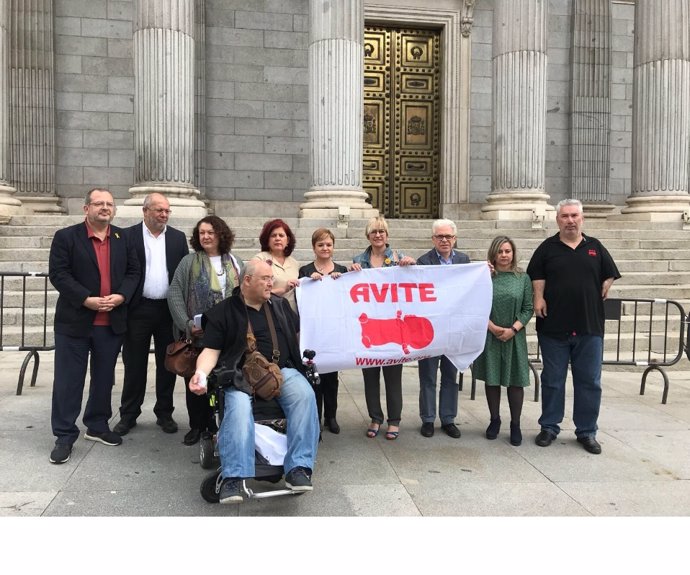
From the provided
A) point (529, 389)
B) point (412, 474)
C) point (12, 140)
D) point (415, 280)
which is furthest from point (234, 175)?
point (412, 474)

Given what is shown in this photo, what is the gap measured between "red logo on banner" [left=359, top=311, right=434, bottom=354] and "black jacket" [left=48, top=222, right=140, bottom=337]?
6.55 feet

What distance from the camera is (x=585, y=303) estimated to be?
602 centimetres

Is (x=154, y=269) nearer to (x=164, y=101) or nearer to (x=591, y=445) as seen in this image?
(x=591, y=445)

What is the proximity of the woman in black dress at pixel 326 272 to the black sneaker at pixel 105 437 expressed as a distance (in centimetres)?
170

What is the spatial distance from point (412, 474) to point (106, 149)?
1351 centimetres

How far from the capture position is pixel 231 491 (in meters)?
4.32

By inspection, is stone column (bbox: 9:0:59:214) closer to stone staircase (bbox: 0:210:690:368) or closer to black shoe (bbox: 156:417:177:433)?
stone staircase (bbox: 0:210:690:368)

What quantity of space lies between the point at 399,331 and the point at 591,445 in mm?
1898

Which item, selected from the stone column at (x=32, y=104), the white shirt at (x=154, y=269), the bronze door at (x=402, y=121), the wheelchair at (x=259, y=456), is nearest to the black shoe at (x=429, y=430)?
the wheelchair at (x=259, y=456)

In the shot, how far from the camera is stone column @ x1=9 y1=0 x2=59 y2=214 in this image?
15.6 m

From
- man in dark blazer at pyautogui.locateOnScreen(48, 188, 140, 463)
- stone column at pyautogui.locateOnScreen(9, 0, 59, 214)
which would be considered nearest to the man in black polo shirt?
man in dark blazer at pyautogui.locateOnScreen(48, 188, 140, 463)

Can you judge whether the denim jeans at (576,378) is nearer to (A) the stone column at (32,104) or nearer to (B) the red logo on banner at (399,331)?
(B) the red logo on banner at (399,331)

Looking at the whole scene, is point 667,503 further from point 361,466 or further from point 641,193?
point 641,193

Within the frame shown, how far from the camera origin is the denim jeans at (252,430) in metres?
4.38
